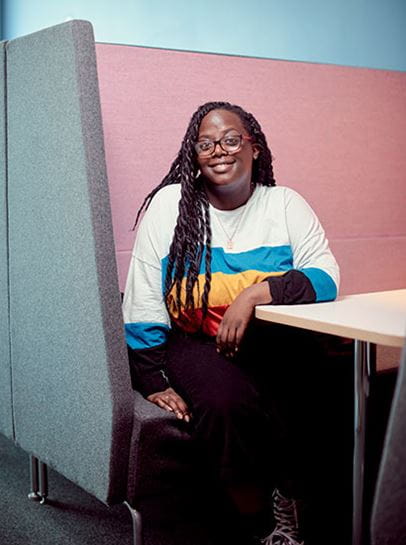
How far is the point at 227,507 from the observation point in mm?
2035

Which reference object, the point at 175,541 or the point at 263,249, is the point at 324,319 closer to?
the point at 263,249

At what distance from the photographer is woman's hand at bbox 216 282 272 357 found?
1604mm

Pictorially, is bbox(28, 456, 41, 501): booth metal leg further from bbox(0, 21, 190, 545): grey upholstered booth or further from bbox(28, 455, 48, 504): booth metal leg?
bbox(0, 21, 190, 545): grey upholstered booth

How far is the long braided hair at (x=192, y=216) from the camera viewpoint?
1766 mm

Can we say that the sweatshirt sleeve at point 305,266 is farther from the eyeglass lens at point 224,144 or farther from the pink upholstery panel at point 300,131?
the pink upholstery panel at point 300,131

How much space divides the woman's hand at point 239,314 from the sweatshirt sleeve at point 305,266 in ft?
0.08

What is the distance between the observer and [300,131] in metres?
2.51

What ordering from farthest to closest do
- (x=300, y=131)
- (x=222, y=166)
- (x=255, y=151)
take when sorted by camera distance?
(x=300, y=131) → (x=255, y=151) → (x=222, y=166)

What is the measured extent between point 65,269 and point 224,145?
533 millimetres

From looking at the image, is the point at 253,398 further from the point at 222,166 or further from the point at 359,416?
the point at 222,166

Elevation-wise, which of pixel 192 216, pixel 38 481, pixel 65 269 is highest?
pixel 192 216

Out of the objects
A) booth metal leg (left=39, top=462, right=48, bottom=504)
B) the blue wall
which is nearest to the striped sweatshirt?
booth metal leg (left=39, top=462, right=48, bottom=504)

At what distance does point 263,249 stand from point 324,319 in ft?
1.41

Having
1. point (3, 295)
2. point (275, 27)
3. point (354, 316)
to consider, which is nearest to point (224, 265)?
point (354, 316)
